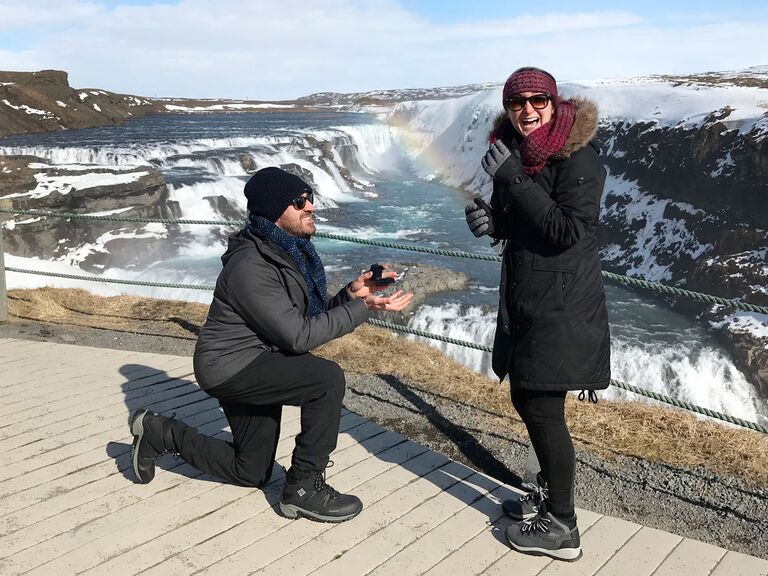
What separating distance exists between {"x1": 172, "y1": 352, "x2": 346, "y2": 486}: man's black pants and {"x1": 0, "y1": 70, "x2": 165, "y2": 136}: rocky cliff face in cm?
5515

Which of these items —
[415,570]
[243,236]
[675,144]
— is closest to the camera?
[415,570]

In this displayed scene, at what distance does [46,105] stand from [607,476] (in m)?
65.8

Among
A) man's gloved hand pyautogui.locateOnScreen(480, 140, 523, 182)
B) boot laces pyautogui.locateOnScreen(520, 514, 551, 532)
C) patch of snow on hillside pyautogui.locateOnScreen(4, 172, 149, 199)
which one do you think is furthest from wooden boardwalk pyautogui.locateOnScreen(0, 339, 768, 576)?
patch of snow on hillside pyautogui.locateOnScreen(4, 172, 149, 199)

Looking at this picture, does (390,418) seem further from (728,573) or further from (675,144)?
(675,144)

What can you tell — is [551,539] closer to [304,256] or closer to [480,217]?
[480,217]

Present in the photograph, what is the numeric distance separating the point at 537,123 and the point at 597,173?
0.31 m

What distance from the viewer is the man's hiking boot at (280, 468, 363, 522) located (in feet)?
11.1

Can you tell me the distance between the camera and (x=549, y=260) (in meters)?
2.88

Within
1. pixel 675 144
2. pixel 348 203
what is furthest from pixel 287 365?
pixel 348 203

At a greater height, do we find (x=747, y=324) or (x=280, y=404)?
(x=280, y=404)

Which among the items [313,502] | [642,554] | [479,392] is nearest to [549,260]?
[642,554]

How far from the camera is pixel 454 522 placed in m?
3.45

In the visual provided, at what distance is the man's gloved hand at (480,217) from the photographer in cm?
302

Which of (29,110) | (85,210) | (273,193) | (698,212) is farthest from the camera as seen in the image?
(29,110)
